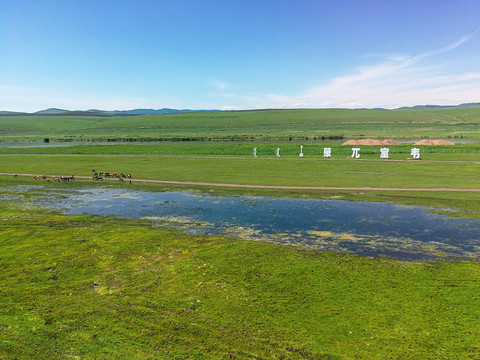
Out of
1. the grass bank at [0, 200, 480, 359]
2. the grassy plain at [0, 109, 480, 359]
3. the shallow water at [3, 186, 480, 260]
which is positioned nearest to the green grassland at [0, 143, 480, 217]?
the shallow water at [3, 186, 480, 260]

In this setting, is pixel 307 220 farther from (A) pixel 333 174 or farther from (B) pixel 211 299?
(A) pixel 333 174

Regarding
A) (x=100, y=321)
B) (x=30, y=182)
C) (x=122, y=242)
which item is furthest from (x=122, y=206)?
(x=30, y=182)

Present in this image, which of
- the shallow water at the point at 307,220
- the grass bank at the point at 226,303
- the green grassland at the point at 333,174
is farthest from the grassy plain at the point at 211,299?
the green grassland at the point at 333,174

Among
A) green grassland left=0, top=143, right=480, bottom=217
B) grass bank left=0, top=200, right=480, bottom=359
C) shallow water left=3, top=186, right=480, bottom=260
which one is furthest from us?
green grassland left=0, top=143, right=480, bottom=217

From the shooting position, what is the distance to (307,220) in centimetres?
2411

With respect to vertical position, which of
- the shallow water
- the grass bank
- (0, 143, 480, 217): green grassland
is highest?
(0, 143, 480, 217): green grassland

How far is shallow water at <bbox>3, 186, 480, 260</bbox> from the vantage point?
18.6 m

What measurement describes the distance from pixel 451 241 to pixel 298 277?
11.3 meters

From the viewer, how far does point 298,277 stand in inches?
571

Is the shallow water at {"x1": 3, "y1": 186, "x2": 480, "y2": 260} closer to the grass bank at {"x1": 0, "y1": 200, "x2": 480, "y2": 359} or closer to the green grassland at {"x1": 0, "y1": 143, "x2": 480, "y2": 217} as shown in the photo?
the grass bank at {"x1": 0, "y1": 200, "x2": 480, "y2": 359}

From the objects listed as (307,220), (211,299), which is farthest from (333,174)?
(211,299)

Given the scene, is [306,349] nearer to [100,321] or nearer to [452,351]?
[452,351]

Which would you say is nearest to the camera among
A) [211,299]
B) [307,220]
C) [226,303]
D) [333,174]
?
[226,303]

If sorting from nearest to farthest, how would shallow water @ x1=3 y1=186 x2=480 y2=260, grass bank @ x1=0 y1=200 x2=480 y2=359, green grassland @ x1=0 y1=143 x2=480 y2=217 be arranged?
grass bank @ x1=0 y1=200 x2=480 y2=359
shallow water @ x1=3 y1=186 x2=480 y2=260
green grassland @ x1=0 y1=143 x2=480 y2=217
